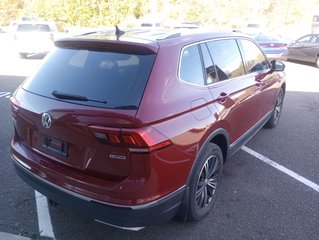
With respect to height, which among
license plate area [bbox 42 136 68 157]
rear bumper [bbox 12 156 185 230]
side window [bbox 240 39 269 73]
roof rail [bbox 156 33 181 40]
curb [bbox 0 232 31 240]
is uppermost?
roof rail [bbox 156 33 181 40]

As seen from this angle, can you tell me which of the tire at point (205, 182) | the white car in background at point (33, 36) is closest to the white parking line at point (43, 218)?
Result: the tire at point (205, 182)

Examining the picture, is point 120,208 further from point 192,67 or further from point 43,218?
point 192,67

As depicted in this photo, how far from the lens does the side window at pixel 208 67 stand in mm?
3100

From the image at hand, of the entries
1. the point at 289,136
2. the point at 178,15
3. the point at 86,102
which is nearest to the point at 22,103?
the point at 86,102

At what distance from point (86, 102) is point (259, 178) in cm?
251

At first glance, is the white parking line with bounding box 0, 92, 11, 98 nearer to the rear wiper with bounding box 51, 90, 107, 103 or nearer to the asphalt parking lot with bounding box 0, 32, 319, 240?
the asphalt parking lot with bounding box 0, 32, 319, 240

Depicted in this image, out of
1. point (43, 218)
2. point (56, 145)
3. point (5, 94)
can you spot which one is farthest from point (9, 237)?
point (5, 94)

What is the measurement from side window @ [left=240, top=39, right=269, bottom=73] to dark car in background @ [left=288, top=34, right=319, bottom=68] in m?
9.94

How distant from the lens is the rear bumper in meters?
2.33

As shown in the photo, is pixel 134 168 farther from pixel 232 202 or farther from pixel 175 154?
pixel 232 202

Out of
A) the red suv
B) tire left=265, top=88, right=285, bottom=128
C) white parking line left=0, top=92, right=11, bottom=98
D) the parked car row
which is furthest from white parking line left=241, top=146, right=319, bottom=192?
the parked car row

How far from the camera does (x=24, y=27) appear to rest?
14.1m

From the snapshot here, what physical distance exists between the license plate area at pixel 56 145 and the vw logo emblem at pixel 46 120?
Answer: 0.38 feet

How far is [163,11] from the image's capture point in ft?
115
